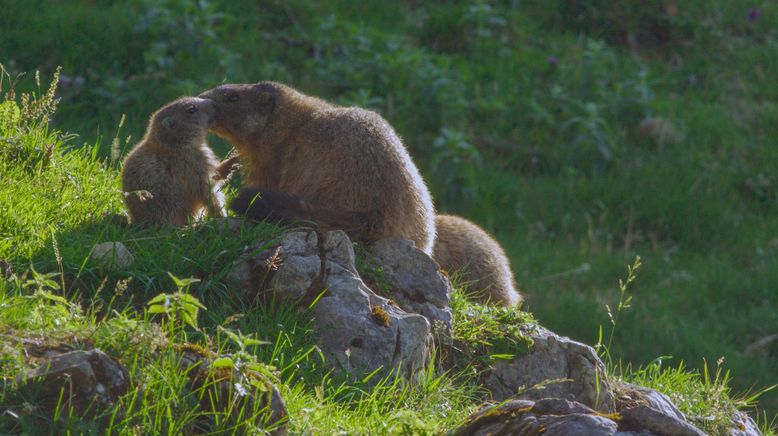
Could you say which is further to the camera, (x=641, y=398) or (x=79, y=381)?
(x=641, y=398)

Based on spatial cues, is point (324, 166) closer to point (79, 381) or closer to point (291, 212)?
point (291, 212)

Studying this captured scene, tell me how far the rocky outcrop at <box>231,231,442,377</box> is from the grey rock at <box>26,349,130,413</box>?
1.24 meters

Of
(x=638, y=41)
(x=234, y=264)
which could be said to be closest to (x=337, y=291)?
(x=234, y=264)

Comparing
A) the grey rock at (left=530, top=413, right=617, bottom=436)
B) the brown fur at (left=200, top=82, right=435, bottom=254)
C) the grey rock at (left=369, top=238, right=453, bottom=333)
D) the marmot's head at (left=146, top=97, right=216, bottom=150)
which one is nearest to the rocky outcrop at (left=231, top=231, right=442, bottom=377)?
the grey rock at (left=369, top=238, right=453, bottom=333)

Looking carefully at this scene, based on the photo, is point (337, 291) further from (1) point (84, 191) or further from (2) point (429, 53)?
(2) point (429, 53)

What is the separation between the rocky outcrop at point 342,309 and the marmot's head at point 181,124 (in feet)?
4.35

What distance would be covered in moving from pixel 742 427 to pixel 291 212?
8.48 feet

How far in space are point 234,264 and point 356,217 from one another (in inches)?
35.3

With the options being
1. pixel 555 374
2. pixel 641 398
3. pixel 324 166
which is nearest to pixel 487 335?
pixel 555 374

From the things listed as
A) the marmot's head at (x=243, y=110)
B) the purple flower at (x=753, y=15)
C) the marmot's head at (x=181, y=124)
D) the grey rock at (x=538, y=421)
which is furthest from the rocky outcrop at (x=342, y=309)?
the purple flower at (x=753, y=15)

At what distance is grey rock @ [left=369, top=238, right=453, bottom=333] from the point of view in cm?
578

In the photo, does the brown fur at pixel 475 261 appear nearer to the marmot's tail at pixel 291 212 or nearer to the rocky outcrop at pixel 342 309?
the marmot's tail at pixel 291 212

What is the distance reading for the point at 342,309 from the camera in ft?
17.5

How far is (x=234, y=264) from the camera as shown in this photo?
5422 mm
